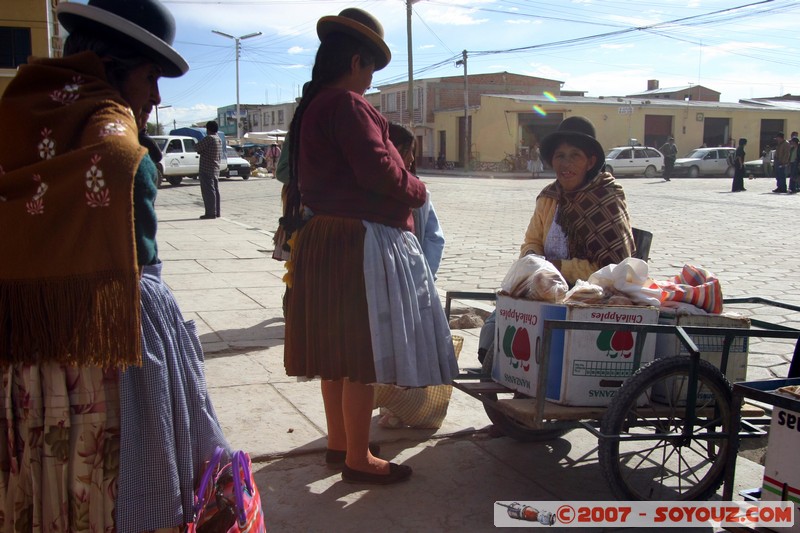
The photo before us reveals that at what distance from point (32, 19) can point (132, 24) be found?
26839 mm

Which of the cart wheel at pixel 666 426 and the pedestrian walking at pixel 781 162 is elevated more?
the pedestrian walking at pixel 781 162

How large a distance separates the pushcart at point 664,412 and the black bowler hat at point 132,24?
5.69ft

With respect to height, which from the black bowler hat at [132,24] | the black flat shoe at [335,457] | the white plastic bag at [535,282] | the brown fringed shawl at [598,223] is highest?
the black bowler hat at [132,24]

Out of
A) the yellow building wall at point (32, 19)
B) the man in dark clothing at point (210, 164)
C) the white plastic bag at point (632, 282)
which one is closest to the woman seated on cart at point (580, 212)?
the white plastic bag at point (632, 282)

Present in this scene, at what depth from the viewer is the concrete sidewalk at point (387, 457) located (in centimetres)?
311

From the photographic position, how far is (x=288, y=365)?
3.21m

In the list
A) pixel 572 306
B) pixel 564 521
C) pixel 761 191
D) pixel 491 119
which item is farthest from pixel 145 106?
pixel 491 119

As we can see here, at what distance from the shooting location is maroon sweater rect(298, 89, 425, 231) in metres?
2.96

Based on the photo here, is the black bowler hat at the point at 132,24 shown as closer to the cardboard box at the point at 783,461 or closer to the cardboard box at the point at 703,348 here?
the cardboard box at the point at 783,461

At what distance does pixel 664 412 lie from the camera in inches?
125

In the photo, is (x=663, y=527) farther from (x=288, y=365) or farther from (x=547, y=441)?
(x=288, y=365)

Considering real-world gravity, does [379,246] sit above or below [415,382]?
above

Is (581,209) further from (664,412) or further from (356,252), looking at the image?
(356,252)

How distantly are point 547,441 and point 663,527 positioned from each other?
91 cm
